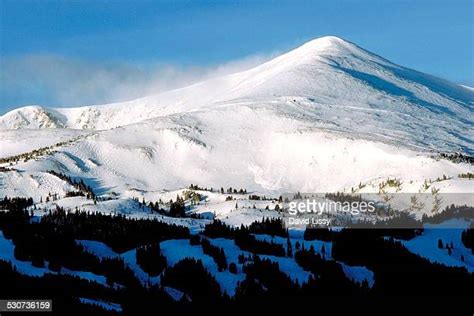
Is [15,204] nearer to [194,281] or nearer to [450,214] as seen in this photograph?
[194,281]

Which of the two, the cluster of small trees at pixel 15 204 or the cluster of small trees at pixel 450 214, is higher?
the cluster of small trees at pixel 15 204

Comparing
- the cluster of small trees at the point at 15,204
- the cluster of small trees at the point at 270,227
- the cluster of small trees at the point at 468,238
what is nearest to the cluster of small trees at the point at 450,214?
the cluster of small trees at the point at 468,238

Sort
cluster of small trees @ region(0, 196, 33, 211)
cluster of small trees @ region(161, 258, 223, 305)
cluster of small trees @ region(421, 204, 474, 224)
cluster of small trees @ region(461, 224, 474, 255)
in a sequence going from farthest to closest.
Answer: cluster of small trees @ region(421, 204, 474, 224) → cluster of small trees @ region(0, 196, 33, 211) → cluster of small trees @ region(461, 224, 474, 255) → cluster of small trees @ region(161, 258, 223, 305)

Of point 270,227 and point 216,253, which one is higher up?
point 270,227

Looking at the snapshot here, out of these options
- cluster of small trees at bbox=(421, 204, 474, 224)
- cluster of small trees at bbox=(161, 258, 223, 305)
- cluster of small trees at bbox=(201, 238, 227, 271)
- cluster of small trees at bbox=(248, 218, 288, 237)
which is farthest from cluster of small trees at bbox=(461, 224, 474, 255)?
cluster of small trees at bbox=(161, 258, 223, 305)

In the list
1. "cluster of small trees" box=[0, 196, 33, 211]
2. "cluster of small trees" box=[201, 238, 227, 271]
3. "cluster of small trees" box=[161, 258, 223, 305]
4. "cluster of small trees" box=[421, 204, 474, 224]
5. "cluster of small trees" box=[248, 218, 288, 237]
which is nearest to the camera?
"cluster of small trees" box=[161, 258, 223, 305]

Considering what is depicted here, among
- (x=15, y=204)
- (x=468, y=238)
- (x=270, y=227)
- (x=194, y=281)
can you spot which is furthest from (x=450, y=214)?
(x=15, y=204)

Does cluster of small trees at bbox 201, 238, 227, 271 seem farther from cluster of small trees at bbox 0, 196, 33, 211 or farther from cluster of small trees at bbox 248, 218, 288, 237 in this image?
cluster of small trees at bbox 0, 196, 33, 211

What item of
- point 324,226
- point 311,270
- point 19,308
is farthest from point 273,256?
point 19,308

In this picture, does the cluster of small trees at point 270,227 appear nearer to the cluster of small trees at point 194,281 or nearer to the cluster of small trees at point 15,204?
the cluster of small trees at point 194,281

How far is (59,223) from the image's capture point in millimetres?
155875

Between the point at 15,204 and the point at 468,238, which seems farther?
the point at 15,204

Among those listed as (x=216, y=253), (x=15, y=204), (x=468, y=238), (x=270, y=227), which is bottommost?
(x=216, y=253)

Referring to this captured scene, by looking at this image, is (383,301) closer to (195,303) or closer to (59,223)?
(195,303)
